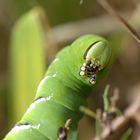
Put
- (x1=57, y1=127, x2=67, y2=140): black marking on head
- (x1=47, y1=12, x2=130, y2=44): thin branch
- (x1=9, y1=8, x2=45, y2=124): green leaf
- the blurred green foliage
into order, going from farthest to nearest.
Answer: the blurred green foliage, (x1=47, y1=12, x2=130, y2=44): thin branch, (x1=9, y1=8, x2=45, y2=124): green leaf, (x1=57, y1=127, x2=67, y2=140): black marking on head

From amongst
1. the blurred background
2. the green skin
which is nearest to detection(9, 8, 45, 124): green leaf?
the blurred background

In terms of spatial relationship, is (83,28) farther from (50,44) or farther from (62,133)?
(62,133)

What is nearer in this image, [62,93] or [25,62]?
[62,93]

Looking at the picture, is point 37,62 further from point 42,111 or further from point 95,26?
point 42,111

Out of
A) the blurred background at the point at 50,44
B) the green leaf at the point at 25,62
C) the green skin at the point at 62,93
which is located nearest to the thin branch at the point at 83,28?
the blurred background at the point at 50,44

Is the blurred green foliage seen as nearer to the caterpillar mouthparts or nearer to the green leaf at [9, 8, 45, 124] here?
the green leaf at [9, 8, 45, 124]

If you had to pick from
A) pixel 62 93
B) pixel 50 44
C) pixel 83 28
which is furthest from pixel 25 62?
pixel 62 93

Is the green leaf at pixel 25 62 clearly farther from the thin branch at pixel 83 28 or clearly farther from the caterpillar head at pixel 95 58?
the caterpillar head at pixel 95 58
